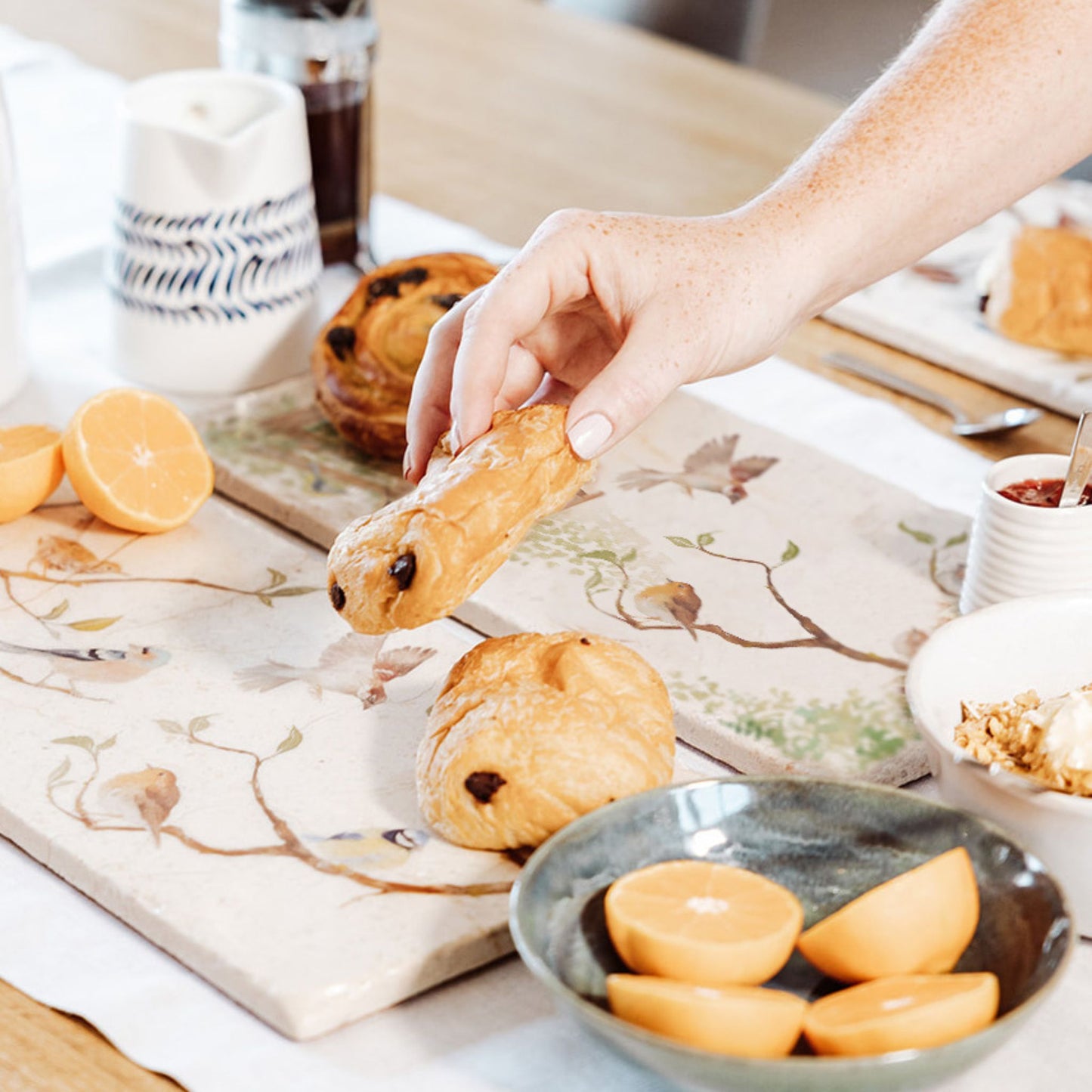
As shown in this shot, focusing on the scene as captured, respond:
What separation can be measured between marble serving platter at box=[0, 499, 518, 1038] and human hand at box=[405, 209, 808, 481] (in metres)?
0.21

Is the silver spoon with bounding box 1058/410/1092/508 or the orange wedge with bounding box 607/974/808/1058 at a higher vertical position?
the silver spoon with bounding box 1058/410/1092/508

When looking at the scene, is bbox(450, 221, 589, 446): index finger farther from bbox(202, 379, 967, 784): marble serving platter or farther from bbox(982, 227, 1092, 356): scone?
bbox(982, 227, 1092, 356): scone

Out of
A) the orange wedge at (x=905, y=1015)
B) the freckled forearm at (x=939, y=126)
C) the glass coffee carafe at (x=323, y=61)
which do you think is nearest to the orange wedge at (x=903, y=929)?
the orange wedge at (x=905, y=1015)

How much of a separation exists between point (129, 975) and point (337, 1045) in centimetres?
13

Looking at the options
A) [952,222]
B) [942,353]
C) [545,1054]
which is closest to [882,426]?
[942,353]

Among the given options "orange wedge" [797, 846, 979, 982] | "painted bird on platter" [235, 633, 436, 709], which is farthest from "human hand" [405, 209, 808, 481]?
"orange wedge" [797, 846, 979, 982]

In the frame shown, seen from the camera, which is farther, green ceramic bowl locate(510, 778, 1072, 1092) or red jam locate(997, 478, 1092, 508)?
red jam locate(997, 478, 1092, 508)

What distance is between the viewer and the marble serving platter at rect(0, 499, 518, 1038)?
872 mm

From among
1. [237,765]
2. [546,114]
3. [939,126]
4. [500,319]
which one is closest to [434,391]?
[500,319]

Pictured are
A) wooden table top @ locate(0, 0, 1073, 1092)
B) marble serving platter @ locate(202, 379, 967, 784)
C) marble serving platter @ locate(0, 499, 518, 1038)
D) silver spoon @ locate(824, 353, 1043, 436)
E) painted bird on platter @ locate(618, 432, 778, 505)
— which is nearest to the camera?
marble serving platter @ locate(0, 499, 518, 1038)

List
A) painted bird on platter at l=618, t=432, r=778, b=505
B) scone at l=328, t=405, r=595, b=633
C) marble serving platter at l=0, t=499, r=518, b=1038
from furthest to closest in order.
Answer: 1. painted bird on platter at l=618, t=432, r=778, b=505
2. scone at l=328, t=405, r=595, b=633
3. marble serving platter at l=0, t=499, r=518, b=1038

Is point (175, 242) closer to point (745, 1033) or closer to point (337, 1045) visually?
point (337, 1045)

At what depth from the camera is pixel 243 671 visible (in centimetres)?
112

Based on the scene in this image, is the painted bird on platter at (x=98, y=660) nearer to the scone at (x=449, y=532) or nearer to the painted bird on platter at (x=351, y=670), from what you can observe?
the painted bird on platter at (x=351, y=670)
